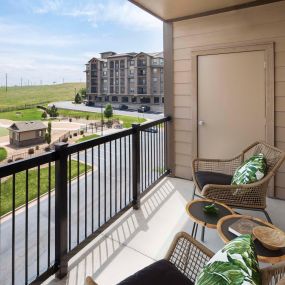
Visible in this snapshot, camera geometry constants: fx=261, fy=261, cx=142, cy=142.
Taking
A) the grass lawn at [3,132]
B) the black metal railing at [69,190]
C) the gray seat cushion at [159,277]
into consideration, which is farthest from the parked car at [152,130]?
the grass lawn at [3,132]

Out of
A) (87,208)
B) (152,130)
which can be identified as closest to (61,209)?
(87,208)

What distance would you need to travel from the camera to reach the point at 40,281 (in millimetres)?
1665

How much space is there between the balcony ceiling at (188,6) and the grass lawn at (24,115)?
10.1 feet

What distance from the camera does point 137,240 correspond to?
2.25m

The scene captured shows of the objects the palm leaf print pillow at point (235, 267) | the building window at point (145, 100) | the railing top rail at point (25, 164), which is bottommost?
the palm leaf print pillow at point (235, 267)

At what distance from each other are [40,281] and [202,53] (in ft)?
10.0

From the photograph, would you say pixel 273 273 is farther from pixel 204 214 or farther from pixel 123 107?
pixel 123 107

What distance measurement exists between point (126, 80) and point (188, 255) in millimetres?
3480

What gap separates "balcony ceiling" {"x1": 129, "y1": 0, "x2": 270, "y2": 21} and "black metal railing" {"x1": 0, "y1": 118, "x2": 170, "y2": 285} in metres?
1.38

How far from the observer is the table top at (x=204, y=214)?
1.80m

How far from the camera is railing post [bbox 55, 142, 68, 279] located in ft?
5.58

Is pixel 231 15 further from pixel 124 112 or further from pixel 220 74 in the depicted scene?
pixel 124 112

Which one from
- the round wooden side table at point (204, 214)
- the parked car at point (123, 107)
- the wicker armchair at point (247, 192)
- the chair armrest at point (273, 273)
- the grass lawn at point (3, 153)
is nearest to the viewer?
the chair armrest at point (273, 273)

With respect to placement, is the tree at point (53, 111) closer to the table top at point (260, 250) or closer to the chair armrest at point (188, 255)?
the table top at point (260, 250)
